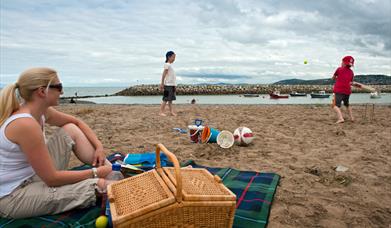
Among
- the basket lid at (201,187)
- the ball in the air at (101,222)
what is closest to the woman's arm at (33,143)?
the ball in the air at (101,222)

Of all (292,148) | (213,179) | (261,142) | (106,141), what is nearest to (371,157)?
(292,148)

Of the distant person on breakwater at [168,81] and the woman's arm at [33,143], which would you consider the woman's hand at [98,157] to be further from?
the distant person on breakwater at [168,81]

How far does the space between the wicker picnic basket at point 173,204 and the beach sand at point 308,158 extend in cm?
67

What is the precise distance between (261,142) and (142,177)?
334cm

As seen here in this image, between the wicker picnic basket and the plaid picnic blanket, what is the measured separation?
0.43 meters

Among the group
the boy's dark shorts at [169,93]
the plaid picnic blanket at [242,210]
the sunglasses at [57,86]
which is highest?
the sunglasses at [57,86]

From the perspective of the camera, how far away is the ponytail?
223 cm

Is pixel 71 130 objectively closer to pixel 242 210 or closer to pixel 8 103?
pixel 8 103

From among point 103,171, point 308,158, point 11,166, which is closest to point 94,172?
point 103,171

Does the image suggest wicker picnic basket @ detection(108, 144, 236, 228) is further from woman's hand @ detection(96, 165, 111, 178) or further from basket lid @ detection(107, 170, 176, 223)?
woman's hand @ detection(96, 165, 111, 178)

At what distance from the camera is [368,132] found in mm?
6219

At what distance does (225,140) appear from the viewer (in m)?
5.00

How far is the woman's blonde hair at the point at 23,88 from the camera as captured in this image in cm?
222

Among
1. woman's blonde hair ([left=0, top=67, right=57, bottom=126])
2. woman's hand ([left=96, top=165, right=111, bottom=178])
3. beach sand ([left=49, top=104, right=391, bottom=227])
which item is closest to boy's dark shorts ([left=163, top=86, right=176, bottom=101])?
beach sand ([left=49, top=104, right=391, bottom=227])
